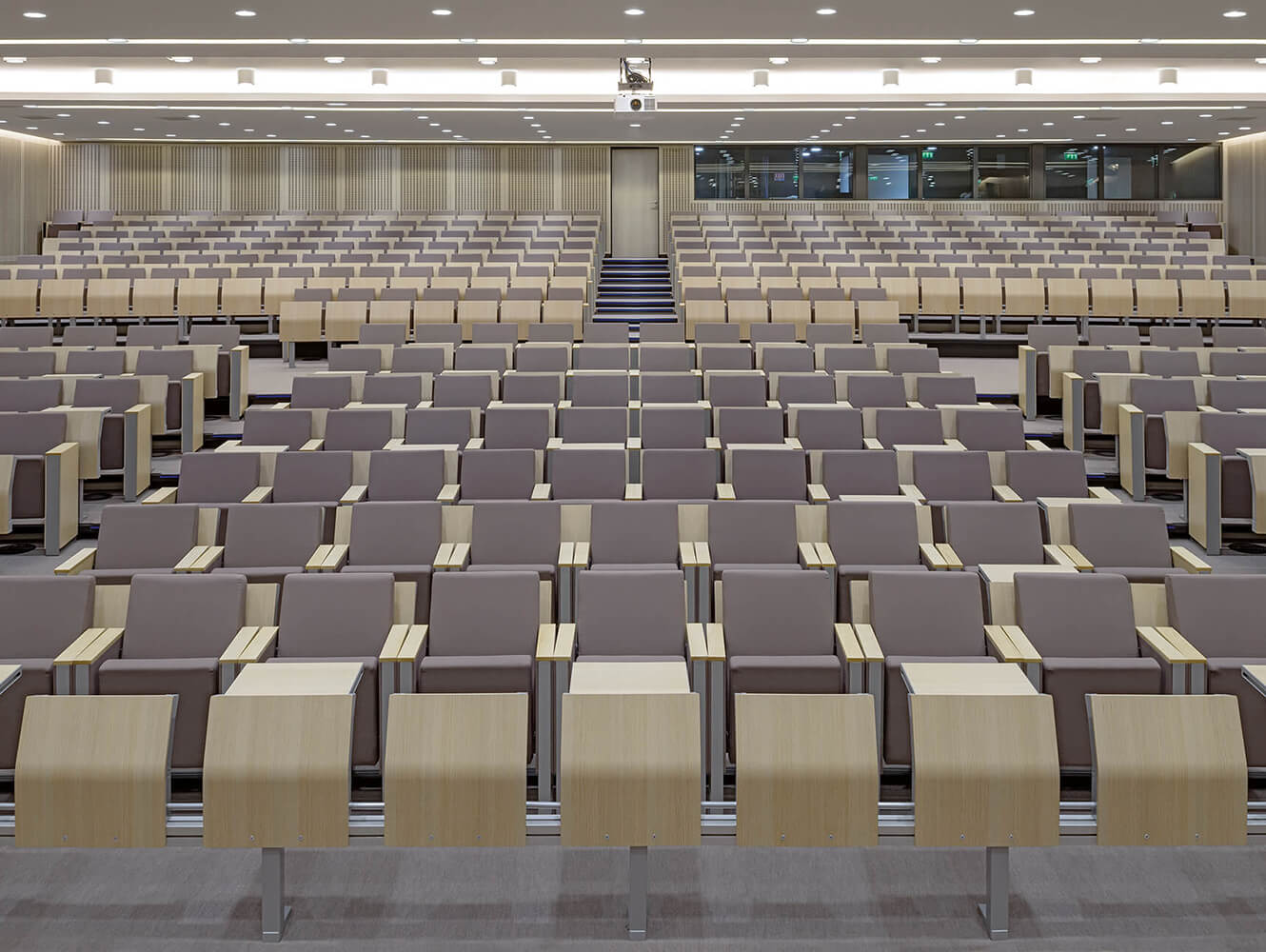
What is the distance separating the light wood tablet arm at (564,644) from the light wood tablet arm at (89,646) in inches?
37.4

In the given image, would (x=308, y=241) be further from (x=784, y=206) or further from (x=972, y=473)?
(x=972, y=473)

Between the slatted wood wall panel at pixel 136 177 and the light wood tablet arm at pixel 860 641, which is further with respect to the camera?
the slatted wood wall panel at pixel 136 177

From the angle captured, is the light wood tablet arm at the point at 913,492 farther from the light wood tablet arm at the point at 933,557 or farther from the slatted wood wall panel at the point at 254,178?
the slatted wood wall panel at the point at 254,178

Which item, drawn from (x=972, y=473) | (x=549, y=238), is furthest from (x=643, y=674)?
(x=549, y=238)

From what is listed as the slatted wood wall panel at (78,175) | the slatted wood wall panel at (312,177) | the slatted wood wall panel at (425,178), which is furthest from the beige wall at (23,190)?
the slatted wood wall panel at (425,178)

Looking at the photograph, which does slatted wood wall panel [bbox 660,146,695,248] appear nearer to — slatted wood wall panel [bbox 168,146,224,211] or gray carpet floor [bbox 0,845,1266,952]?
slatted wood wall panel [bbox 168,146,224,211]

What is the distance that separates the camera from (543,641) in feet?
8.87

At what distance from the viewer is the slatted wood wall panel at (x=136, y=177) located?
12.4 meters

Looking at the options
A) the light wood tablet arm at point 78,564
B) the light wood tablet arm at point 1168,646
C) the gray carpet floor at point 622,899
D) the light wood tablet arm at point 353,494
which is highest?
the light wood tablet arm at point 353,494

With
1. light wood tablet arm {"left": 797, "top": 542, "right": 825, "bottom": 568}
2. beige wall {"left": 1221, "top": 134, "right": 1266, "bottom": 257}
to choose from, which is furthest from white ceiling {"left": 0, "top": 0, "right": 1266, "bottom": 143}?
light wood tablet arm {"left": 797, "top": 542, "right": 825, "bottom": 568}

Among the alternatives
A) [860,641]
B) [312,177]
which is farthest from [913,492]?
[312,177]

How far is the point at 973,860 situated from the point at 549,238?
8.33 metres

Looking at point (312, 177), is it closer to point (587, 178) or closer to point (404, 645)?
point (587, 178)

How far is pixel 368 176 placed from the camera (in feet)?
41.5
